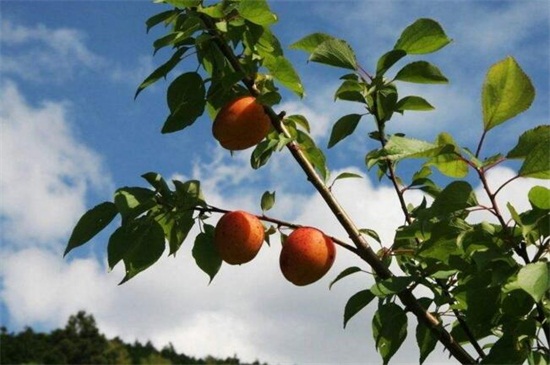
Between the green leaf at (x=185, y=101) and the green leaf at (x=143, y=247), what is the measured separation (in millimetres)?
191

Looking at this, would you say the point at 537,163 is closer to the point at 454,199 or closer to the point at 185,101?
A: the point at 454,199

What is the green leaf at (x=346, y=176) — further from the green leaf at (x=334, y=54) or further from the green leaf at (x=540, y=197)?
the green leaf at (x=540, y=197)

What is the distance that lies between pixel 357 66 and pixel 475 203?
37 cm

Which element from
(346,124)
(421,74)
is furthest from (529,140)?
(346,124)

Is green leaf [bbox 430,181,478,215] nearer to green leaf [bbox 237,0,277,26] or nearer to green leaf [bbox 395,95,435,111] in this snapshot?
green leaf [bbox 395,95,435,111]

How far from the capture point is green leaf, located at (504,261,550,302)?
93 centimetres

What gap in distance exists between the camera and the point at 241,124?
1276mm

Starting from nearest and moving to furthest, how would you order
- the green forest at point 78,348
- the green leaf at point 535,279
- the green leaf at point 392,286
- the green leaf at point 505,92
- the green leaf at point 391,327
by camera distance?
the green leaf at point 535,279 < the green leaf at point 505,92 < the green leaf at point 392,286 < the green leaf at point 391,327 < the green forest at point 78,348

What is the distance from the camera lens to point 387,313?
1.26 m

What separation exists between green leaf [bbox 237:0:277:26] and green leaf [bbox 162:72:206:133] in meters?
0.18

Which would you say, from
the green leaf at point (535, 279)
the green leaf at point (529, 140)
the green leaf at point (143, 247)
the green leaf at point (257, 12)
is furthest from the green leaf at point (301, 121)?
the green leaf at point (535, 279)

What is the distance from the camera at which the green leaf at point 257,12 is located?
123 cm

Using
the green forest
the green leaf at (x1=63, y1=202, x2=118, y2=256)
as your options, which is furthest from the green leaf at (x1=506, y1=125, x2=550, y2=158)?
the green forest

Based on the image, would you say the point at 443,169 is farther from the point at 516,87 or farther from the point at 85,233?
the point at 85,233
